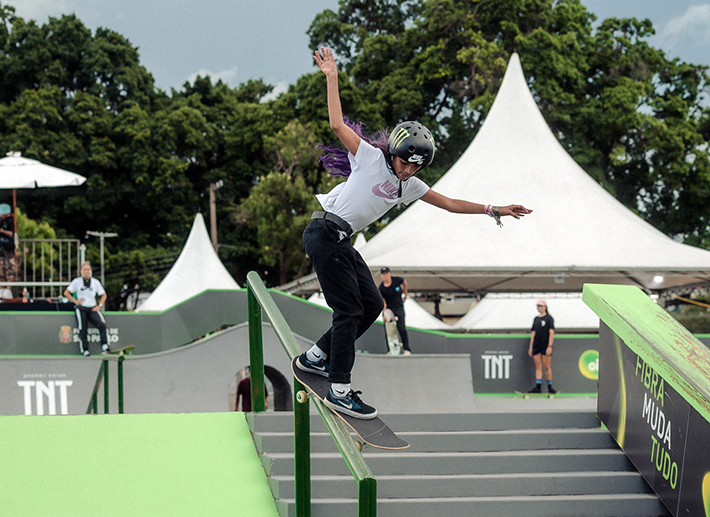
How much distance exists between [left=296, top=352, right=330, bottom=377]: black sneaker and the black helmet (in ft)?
3.68

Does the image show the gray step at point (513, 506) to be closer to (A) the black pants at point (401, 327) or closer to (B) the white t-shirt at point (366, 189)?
(B) the white t-shirt at point (366, 189)

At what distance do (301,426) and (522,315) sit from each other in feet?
47.4

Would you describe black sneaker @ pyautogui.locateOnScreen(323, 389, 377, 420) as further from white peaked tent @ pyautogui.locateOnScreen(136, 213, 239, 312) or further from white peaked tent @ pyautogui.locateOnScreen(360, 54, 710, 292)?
white peaked tent @ pyautogui.locateOnScreen(136, 213, 239, 312)

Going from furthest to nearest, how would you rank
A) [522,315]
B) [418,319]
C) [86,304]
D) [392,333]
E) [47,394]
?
[418,319]
[522,315]
[86,304]
[392,333]
[47,394]

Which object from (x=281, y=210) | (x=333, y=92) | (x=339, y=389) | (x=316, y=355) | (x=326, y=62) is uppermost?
(x=326, y=62)

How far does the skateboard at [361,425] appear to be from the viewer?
3.20m

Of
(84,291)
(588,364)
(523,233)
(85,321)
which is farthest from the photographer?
(523,233)

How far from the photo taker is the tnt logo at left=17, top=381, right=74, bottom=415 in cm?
967

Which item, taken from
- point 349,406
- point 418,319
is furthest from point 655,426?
point 418,319

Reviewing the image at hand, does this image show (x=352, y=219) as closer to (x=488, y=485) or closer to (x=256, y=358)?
(x=256, y=358)

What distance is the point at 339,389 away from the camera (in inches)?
142

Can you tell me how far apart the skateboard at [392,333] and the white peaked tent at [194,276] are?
1092 cm

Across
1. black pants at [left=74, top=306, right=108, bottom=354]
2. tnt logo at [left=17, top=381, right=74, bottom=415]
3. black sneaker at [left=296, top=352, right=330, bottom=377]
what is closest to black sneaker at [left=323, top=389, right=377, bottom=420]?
black sneaker at [left=296, top=352, right=330, bottom=377]

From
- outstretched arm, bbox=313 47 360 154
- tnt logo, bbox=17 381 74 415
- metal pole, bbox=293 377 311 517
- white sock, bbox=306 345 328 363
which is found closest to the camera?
metal pole, bbox=293 377 311 517
